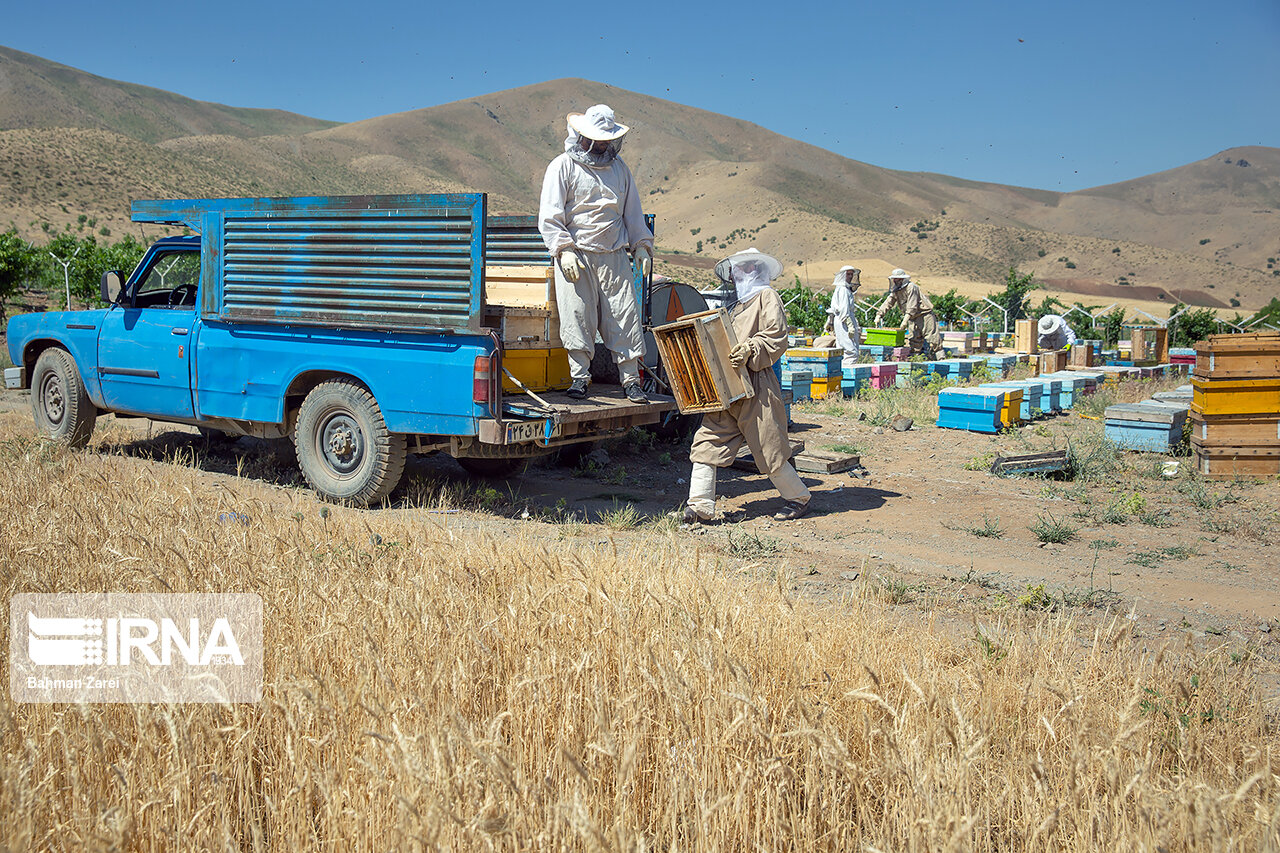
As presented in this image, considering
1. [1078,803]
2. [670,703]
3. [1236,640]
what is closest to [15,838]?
[670,703]

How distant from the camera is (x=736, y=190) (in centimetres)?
11306

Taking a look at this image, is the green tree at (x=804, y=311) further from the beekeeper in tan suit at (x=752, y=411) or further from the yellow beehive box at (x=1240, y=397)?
the beekeeper in tan suit at (x=752, y=411)

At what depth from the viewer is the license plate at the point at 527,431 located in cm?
640

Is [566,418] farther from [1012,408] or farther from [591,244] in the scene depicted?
[1012,408]

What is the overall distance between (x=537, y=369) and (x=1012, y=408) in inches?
286

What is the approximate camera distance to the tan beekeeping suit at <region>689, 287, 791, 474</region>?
6.88 metres

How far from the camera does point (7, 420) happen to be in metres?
10.4

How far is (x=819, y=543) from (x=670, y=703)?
3939 millimetres

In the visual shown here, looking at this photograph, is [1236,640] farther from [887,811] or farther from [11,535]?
[11,535]

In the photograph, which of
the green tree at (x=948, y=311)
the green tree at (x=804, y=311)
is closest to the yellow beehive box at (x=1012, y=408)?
the green tree at (x=804, y=311)

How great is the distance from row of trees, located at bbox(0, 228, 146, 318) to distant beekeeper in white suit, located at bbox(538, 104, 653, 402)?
20.5 metres

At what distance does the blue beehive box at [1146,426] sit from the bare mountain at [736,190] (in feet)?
159

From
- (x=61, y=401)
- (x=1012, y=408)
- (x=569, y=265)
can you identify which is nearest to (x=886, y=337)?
(x=1012, y=408)

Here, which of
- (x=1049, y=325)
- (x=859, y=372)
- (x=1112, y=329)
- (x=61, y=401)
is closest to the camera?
(x=61, y=401)
